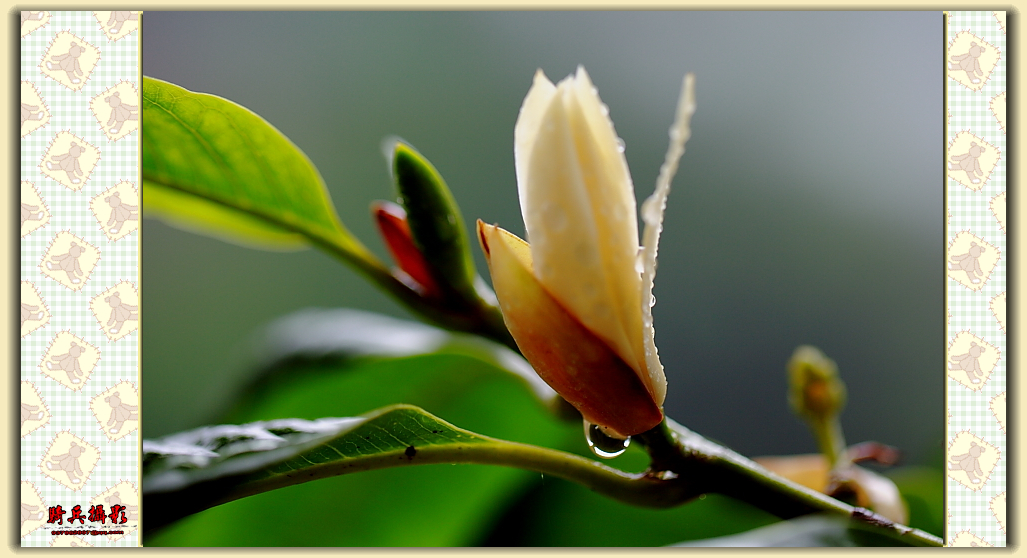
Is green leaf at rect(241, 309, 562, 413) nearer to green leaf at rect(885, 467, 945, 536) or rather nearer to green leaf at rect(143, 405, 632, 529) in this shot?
green leaf at rect(143, 405, 632, 529)

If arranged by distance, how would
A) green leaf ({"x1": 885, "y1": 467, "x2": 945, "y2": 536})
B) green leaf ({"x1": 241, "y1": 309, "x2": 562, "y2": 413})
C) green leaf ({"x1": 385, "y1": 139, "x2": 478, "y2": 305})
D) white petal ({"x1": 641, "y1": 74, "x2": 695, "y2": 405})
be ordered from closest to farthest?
white petal ({"x1": 641, "y1": 74, "x2": 695, "y2": 405})
green leaf ({"x1": 385, "y1": 139, "x2": 478, "y2": 305})
green leaf ({"x1": 241, "y1": 309, "x2": 562, "y2": 413})
green leaf ({"x1": 885, "y1": 467, "x2": 945, "y2": 536})

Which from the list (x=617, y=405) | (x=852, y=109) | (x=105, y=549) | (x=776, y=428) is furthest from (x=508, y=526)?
(x=852, y=109)

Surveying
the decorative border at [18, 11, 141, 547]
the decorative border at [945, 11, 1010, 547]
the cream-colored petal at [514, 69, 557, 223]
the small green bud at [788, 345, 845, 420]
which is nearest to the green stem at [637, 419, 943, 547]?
the cream-colored petal at [514, 69, 557, 223]

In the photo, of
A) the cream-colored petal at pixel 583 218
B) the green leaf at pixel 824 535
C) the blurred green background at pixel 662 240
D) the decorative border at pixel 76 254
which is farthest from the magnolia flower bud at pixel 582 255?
the decorative border at pixel 76 254

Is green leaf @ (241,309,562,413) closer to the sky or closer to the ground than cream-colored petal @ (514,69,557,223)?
closer to the ground

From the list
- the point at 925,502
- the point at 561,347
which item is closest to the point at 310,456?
the point at 561,347

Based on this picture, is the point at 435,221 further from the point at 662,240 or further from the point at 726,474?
the point at 662,240
